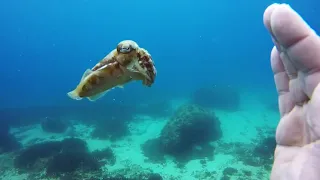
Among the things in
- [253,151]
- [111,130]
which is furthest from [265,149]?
[111,130]

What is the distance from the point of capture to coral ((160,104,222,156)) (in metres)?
16.0

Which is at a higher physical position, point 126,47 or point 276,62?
point 126,47

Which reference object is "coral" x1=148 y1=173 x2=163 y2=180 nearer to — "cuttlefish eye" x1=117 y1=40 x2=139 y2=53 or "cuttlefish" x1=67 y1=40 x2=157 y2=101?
"cuttlefish" x1=67 y1=40 x2=157 y2=101

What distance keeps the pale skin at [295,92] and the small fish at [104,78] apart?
1393 millimetres

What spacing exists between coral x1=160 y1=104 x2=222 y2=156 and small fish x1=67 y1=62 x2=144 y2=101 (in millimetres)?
13201

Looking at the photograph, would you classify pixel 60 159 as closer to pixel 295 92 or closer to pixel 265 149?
pixel 265 149


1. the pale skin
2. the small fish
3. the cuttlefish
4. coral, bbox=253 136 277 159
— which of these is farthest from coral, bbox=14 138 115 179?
the pale skin

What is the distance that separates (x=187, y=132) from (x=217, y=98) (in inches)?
650

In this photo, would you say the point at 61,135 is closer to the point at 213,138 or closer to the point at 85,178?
the point at 85,178

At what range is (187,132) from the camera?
1658 centimetres

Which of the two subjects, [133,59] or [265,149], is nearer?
[133,59]

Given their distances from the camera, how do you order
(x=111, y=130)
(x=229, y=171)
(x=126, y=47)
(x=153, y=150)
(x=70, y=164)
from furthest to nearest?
(x=111, y=130)
(x=153, y=150)
(x=70, y=164)
(x=229, y=171)
(x=126, y=47)

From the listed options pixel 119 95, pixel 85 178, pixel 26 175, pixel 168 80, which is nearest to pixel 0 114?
pixel 119 95

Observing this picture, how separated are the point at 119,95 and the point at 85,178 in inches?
1082
